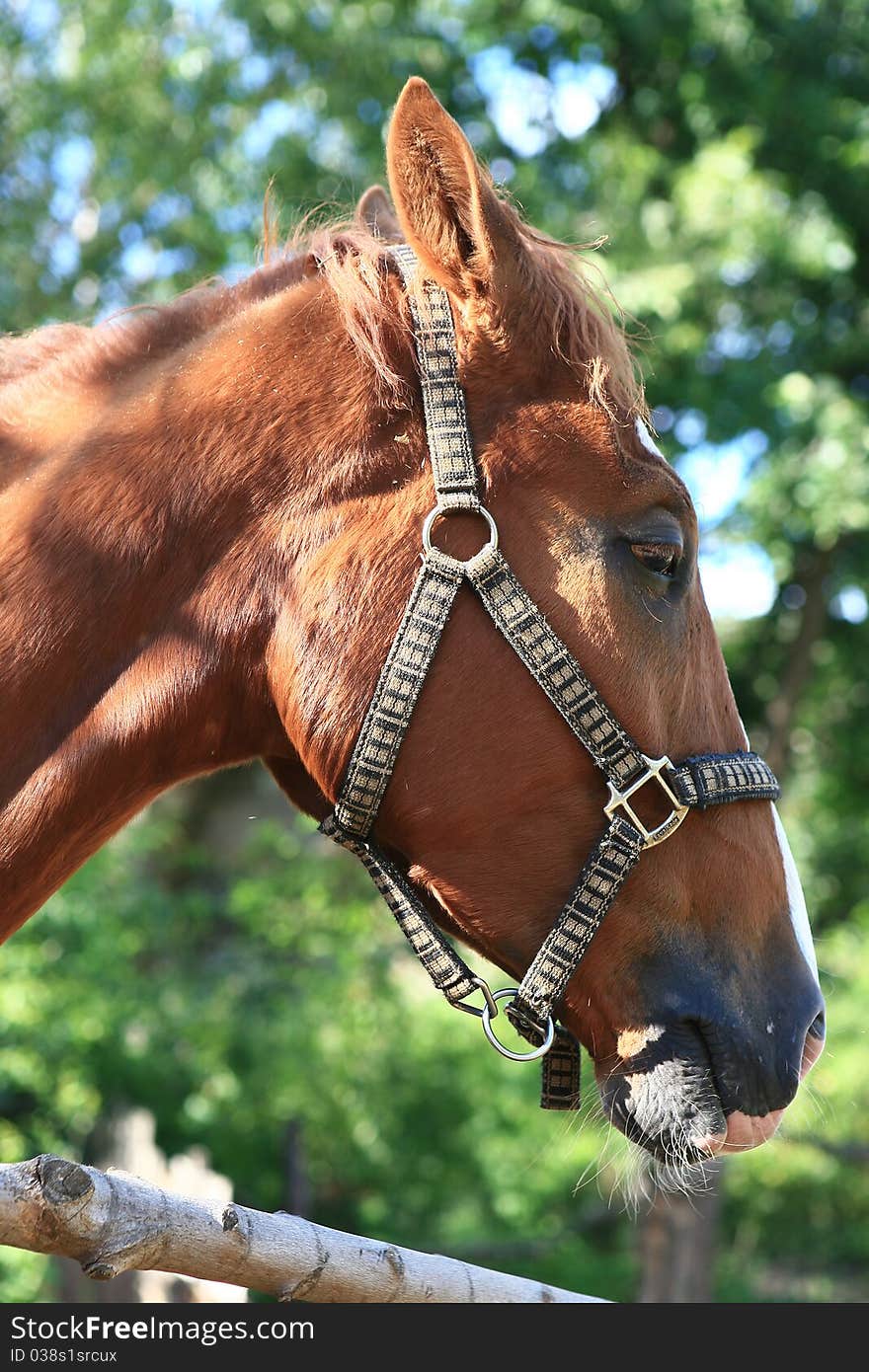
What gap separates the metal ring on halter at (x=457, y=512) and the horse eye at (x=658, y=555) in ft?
0.86

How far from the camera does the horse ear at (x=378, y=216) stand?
2.63 m

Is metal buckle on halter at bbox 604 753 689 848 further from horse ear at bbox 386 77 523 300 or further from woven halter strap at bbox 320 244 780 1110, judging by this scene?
horse ear at bbox 386 77 523 300

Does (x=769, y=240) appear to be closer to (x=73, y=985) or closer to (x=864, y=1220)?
(x=73, y=985)

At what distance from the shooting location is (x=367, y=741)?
7.00 feet

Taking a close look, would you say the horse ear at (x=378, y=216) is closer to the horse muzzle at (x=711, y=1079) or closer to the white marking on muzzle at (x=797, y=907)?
the white marking on muzzle at (x=797, y=907)

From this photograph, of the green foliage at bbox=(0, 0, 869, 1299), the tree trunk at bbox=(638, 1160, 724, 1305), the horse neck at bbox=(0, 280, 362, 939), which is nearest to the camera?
the horse neck at bbox=(0, 280, 362, 939)

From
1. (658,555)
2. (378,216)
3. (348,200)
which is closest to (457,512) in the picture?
(658,555)

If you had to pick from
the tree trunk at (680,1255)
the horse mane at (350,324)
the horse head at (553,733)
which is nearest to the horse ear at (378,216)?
the horse mane at (350,324)

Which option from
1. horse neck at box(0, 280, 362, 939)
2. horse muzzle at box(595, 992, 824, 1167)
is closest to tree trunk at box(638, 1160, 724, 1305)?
horse muzzle at box(595, 992, 824, 1167)

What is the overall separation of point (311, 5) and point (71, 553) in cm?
786

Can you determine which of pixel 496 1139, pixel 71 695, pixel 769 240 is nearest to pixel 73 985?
pixel 496 1139

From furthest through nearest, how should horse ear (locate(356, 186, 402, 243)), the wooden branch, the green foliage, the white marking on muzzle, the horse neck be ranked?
the green foliage, horse ear (locate(356, 186, 402, 243)), the white marking on muzzle, the horse neck, the wooden branch

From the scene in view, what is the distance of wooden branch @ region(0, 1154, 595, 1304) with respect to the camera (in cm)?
157

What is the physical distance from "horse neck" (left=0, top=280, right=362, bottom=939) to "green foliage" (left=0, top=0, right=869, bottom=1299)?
4.18m
